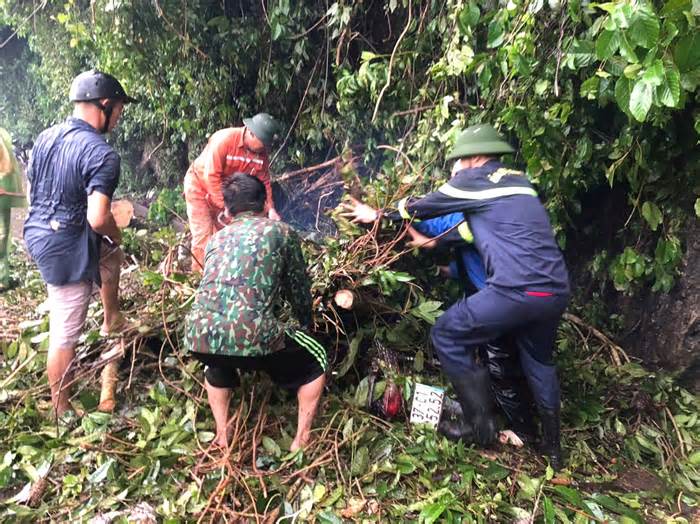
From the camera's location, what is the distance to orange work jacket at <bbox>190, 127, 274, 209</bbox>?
12.4 ft

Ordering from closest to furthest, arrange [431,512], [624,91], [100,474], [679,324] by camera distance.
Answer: [624,91] → [431,512] → [100,474] → [679,324]

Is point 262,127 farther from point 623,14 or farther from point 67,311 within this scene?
point 623,14

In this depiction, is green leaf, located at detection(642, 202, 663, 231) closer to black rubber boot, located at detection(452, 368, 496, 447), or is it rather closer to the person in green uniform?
black rubber boot, located at detection(452, 368, 496, 447)

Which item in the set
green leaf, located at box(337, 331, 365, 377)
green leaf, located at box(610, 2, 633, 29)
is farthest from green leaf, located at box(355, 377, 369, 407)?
green leaf, located at box(610, 2, 633, 29)

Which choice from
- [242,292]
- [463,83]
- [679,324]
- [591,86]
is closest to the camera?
[242,292]

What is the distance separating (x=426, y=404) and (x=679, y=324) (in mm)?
1941

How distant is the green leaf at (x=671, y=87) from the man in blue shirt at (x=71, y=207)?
2648 millimetres

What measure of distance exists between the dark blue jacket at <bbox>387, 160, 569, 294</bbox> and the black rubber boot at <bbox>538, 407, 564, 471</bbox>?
0.76 metres

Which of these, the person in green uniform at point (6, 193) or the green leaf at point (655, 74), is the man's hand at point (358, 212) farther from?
the person in green uniform at point (6, 193)

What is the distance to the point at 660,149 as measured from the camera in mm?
2791

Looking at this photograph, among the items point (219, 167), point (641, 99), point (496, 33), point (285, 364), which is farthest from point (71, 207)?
point (641, 99)

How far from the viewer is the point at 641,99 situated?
5.68ft

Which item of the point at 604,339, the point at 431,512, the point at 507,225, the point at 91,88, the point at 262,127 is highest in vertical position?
the point at 91,88

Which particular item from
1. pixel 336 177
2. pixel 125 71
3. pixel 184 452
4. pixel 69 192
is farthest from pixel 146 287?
pixel 125 71
